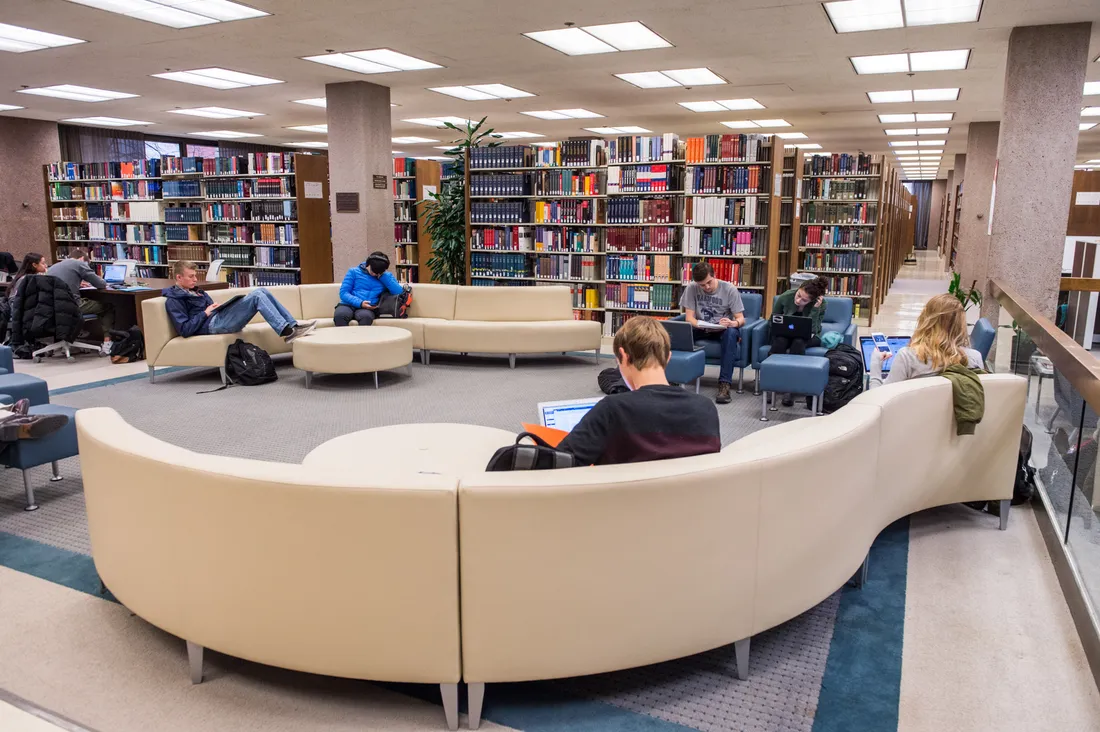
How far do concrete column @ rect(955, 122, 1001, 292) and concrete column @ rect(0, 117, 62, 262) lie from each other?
15569mm

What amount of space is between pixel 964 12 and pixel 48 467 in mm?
7341

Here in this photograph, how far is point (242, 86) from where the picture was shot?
9.80m

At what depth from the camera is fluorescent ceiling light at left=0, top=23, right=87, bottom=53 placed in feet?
23.4

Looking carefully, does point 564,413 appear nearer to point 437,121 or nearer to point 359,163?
point 359,163

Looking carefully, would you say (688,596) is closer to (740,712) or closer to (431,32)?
(740,712)

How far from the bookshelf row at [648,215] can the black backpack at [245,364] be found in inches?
138

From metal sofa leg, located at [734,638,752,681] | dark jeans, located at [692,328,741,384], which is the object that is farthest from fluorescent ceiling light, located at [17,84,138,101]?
metal sofa leg, located at [734,638,752,681]

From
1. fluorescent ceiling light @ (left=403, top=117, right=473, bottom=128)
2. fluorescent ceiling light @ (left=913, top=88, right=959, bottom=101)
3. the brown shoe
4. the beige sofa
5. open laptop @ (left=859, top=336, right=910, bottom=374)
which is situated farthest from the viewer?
fluorescent ceiling light @ (left=403, top=117, right=473, bottom=128)

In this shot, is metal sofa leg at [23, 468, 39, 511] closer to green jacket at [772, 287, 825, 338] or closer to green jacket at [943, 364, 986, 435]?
green jacket at [943, 364, 986, 435]

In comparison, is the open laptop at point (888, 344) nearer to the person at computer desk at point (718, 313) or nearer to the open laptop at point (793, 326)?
the open laptop at point (793, 326)

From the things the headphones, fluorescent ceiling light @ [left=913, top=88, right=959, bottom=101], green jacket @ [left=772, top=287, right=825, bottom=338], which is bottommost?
green jacket @ [left=772, top=287, right=825, bottom=338]

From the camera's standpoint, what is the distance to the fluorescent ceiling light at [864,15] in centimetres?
601

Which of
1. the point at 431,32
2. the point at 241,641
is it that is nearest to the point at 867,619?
the point at 241,641

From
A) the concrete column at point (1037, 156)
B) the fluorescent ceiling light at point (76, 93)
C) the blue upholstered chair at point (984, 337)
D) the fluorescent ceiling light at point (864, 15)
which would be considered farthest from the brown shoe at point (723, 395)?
the fluorescent ceiling light at point (76, 93)
